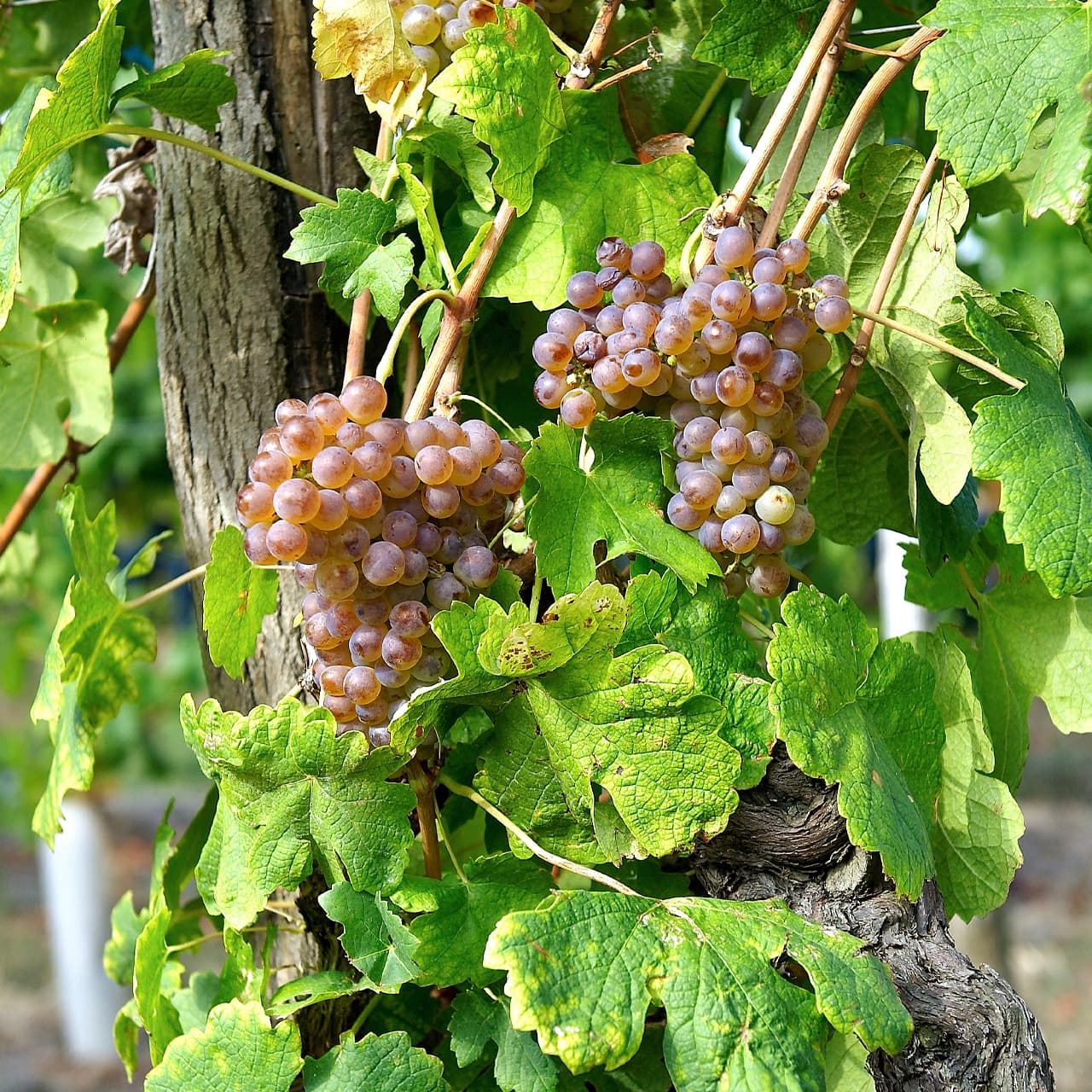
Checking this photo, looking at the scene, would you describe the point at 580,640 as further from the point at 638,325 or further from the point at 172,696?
the point at 172,696

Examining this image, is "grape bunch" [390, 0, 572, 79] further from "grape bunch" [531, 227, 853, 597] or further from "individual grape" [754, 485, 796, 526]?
"individual grape" [754, 485, 796, 526]

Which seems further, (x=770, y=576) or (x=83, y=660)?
(x=83, y=660)

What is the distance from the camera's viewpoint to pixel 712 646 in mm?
710

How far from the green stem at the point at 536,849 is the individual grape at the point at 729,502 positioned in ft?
0.74

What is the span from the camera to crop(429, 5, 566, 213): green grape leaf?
2.23ft

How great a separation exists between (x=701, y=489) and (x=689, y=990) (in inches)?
11.1

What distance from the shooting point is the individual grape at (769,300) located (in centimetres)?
67

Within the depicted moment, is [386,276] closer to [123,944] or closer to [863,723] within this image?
[863,723]

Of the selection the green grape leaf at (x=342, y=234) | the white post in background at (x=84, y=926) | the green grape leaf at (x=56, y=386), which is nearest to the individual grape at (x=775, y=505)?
the green grape leaf at (x=342, y=234)

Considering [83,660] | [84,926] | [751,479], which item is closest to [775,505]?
[751,479]

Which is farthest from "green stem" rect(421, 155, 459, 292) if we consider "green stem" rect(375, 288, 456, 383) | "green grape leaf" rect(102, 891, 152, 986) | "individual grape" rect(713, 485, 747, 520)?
"green grape leaf" rect(102, 891, 152, 986)

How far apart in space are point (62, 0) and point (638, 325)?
91 cm

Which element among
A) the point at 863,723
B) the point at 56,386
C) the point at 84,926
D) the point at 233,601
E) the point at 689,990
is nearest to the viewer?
the point at 689,990

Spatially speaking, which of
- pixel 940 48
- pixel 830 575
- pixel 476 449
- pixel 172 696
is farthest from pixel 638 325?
pixel 172 696
